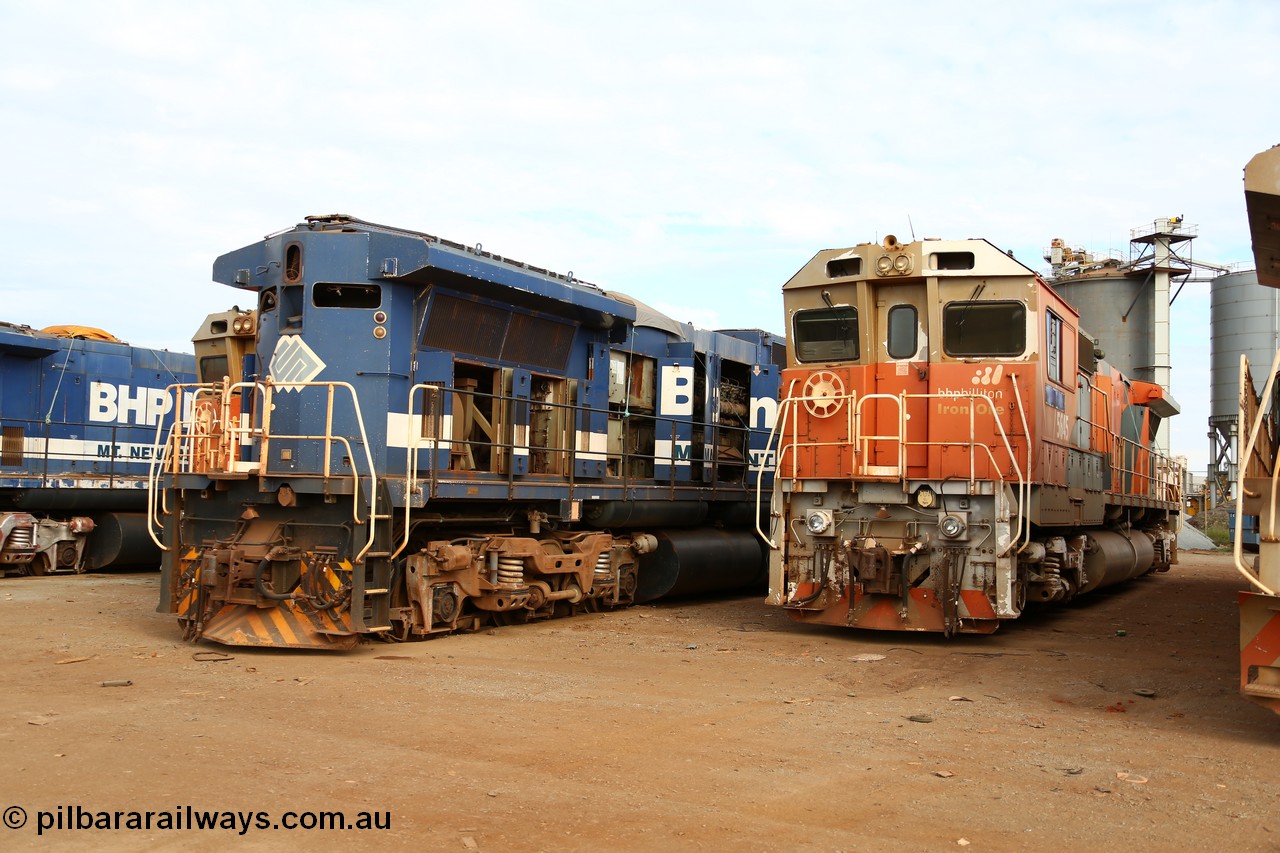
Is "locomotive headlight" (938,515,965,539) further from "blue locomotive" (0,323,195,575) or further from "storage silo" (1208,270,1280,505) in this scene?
"storage silo" (1208,270,1280,505)

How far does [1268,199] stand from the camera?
6434mm

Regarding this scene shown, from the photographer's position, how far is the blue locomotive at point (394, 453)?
33.2 feet

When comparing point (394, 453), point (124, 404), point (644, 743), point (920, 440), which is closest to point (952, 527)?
point (920, 440)

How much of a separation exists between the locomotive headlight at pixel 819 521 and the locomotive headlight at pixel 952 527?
3.75ft

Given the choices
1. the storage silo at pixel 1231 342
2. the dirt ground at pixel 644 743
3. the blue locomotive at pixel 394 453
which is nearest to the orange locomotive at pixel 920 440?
the dirt ground at pixel 644 743

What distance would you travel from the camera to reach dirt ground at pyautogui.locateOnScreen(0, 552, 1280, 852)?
513 centimetres

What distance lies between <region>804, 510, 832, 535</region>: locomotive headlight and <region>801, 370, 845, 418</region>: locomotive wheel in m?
1.10

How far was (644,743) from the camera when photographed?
22.2ft

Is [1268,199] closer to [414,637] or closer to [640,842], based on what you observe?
[640,842]

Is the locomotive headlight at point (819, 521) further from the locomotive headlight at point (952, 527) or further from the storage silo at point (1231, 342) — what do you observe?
the storage silo at point (1231, 342)

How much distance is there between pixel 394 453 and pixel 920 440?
5372mm

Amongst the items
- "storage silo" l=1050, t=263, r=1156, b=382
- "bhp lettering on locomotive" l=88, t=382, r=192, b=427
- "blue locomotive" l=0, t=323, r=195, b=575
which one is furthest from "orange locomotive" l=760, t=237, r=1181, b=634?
"storage silo" l=1050, t=263, r=1156, b=382

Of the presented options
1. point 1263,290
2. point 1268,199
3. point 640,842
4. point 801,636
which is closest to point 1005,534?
point 801,636

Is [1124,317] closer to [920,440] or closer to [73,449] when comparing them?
[920,440]
